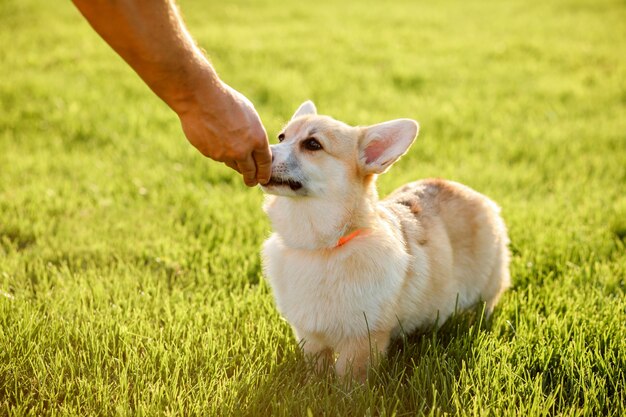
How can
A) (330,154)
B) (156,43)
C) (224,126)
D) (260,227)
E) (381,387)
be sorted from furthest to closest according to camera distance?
(260,227) → (330,154) → (381,387) → (224,126) → (156,43)

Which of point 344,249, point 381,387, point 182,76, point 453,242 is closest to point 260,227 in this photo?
point 453,242

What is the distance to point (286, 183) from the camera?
2.84 meters

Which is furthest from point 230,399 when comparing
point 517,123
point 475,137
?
point 517,123

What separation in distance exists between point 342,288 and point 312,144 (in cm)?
72

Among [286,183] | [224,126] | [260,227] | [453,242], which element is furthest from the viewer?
[260,227]

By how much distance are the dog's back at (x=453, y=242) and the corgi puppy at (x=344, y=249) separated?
2 centimetres

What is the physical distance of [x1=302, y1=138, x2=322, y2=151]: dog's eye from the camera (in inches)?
120

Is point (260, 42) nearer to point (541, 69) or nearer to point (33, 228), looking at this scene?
point (541, 69)

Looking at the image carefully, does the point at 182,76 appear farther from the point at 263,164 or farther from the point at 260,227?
the point at 260,227

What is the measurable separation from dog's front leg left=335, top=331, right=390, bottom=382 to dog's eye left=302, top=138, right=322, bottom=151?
93 cm

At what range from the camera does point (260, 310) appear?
3.28 m

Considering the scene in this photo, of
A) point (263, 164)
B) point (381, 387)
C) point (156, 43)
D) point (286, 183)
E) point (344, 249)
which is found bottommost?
point (381, 387)

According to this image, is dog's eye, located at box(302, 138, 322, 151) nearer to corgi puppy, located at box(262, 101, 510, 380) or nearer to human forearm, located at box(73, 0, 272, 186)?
corgi puppy, located at box(262, 101, 510, 380)

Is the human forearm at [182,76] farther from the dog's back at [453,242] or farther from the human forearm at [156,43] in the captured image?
the dog's back at [453,242]
